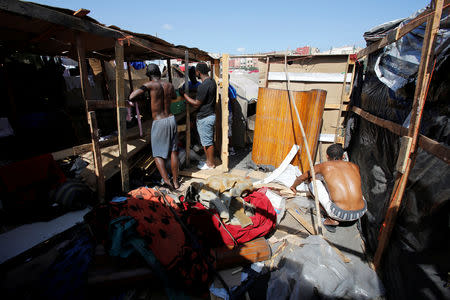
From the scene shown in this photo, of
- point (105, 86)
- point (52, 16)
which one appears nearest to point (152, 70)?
point (52, 16)

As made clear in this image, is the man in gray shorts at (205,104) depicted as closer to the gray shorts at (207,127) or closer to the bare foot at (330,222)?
the gray shorts at (207,127)

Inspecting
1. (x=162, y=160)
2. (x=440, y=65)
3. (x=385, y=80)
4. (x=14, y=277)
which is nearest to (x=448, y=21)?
(x=440, y=65)

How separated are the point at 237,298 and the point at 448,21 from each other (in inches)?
137

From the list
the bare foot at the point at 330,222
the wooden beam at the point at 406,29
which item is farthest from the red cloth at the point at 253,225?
the wooden beam at the point at 406,29

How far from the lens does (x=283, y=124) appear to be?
4.92m

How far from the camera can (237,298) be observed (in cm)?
213

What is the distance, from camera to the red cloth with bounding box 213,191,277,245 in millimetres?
2667

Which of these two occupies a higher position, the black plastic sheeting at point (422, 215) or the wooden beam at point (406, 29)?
the wooden beam at point (406, 29)

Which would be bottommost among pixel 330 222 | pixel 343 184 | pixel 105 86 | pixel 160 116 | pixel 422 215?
pixel 330 222

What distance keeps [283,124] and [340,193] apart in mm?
2215

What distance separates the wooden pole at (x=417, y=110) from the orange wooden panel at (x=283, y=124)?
8.05 ft

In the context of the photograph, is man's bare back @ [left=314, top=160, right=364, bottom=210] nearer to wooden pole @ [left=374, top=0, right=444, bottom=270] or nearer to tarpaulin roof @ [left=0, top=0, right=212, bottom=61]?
wooden pole @ [left=374, top=0, right=444, bottom=270]

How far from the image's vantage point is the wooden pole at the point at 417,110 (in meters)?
1.77

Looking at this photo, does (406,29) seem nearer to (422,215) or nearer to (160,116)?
(422,215)
